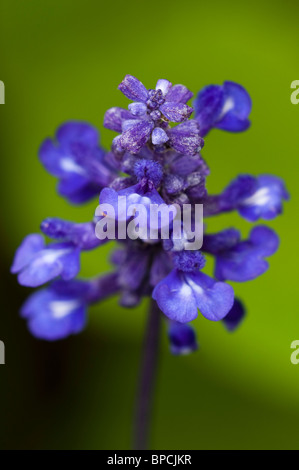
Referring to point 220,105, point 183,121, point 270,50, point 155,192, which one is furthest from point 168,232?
point 270,50

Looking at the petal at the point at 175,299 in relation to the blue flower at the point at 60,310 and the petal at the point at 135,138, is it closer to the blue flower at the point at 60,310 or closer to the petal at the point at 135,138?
the petal at the point at 135,138

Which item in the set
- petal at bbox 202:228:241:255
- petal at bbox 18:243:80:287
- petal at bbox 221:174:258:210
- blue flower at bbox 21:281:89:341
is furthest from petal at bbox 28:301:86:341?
petal at bbox 221:174:258:210

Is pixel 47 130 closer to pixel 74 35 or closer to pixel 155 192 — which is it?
pixel 74 35
